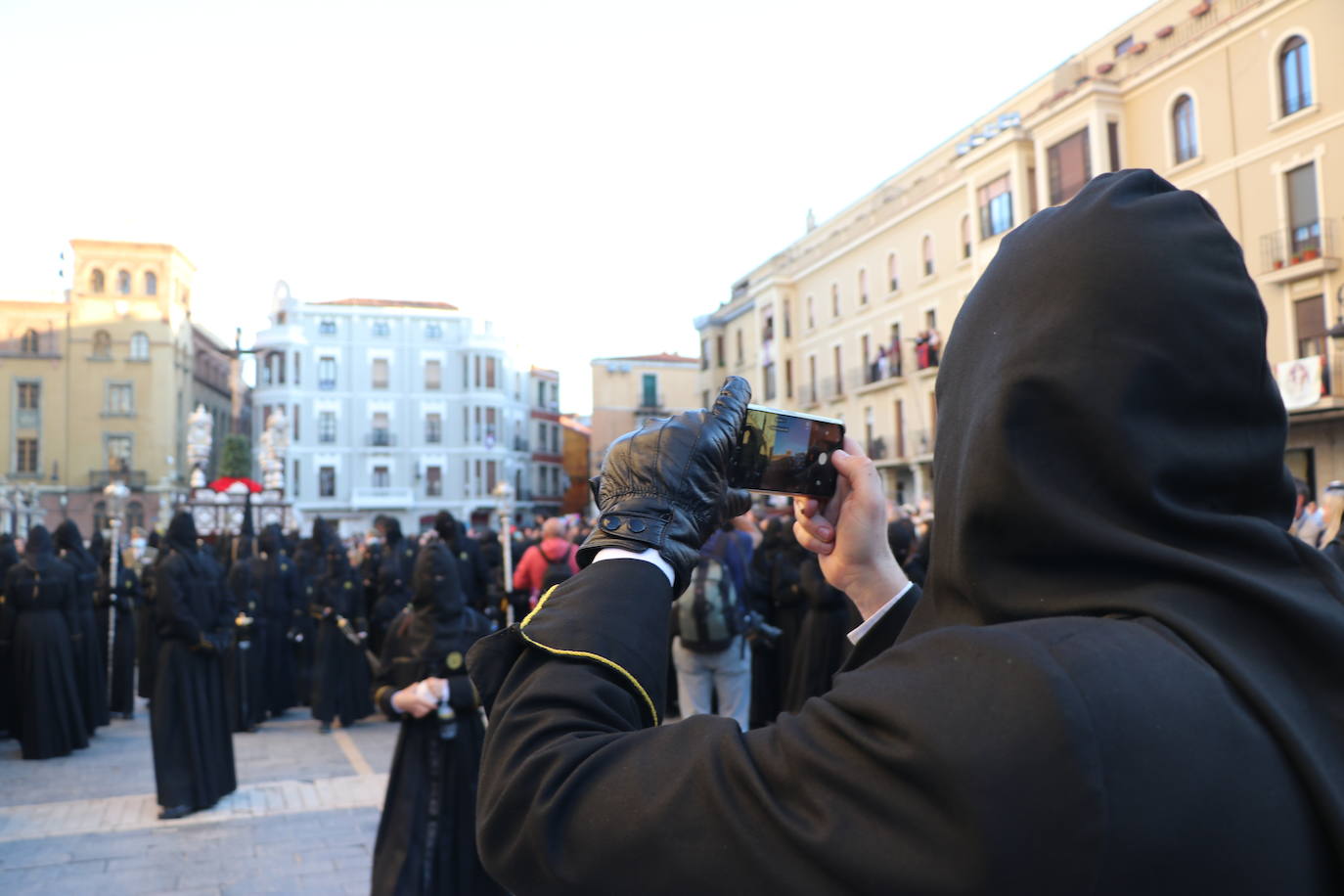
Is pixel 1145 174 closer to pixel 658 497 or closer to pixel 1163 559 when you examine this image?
pixel 1163 559

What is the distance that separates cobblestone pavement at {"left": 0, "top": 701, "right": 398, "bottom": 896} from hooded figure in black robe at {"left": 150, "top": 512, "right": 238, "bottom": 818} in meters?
0.20

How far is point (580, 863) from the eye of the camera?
1114 mm

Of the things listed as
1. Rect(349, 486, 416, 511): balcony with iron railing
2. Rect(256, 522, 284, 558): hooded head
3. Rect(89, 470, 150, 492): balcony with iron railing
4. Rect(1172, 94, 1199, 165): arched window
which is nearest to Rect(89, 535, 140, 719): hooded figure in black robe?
Rect(256, 522, 284, 558): hooded head

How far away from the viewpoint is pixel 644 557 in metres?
1.44

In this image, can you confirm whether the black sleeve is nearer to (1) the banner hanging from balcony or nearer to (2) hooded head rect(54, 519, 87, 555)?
(2) hooded head rect(54, 519, 87, 555)

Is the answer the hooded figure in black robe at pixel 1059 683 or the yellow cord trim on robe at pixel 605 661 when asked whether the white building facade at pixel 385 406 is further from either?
the hooded figure in black robe at pixel 1059 683

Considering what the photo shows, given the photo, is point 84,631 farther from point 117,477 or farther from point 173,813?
point 117,477

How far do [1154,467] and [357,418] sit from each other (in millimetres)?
60001

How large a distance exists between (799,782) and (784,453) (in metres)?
0.77

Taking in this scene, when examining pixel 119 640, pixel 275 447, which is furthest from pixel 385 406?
pixel 119 640

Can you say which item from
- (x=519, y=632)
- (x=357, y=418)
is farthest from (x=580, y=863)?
(x=357, y=418)

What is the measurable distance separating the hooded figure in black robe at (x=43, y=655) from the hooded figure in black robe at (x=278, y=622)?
2.20m

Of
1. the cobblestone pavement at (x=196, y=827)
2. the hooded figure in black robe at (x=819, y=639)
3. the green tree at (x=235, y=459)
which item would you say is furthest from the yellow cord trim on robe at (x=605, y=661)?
the green tree at (x=235, y=459)

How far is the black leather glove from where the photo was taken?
145 centimetres
